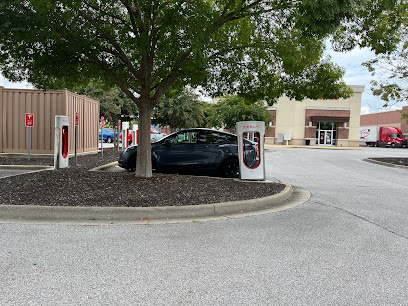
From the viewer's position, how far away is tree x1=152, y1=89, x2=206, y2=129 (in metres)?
31.8

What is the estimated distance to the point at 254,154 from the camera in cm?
935

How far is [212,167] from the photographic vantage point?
10.1 m

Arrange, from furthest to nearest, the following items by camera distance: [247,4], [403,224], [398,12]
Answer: [247,4] < [398,12] < [403,224]

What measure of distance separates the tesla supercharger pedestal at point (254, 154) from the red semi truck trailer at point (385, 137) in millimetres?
50355

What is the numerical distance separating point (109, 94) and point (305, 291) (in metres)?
23.7

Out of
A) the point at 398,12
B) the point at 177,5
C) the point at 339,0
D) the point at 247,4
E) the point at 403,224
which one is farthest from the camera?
the point at 247,4

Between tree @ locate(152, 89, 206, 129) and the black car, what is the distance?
21.2 m

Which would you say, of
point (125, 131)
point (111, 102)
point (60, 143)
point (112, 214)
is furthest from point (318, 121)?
point (112, 214)

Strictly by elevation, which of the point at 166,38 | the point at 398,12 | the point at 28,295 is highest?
the point at 398,12

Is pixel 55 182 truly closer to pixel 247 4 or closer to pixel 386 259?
pixel 247 4

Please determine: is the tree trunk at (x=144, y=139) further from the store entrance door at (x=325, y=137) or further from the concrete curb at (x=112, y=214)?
the store entrance door at (x=325, y=137)

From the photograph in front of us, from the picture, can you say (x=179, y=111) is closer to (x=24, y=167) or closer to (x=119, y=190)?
(x=24, y=167)

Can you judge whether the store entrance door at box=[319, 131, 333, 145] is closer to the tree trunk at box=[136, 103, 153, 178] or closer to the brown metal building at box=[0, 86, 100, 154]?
the brown metal building at box=[0, 86, 100, 154]

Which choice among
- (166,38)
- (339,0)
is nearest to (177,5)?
(166,38)
